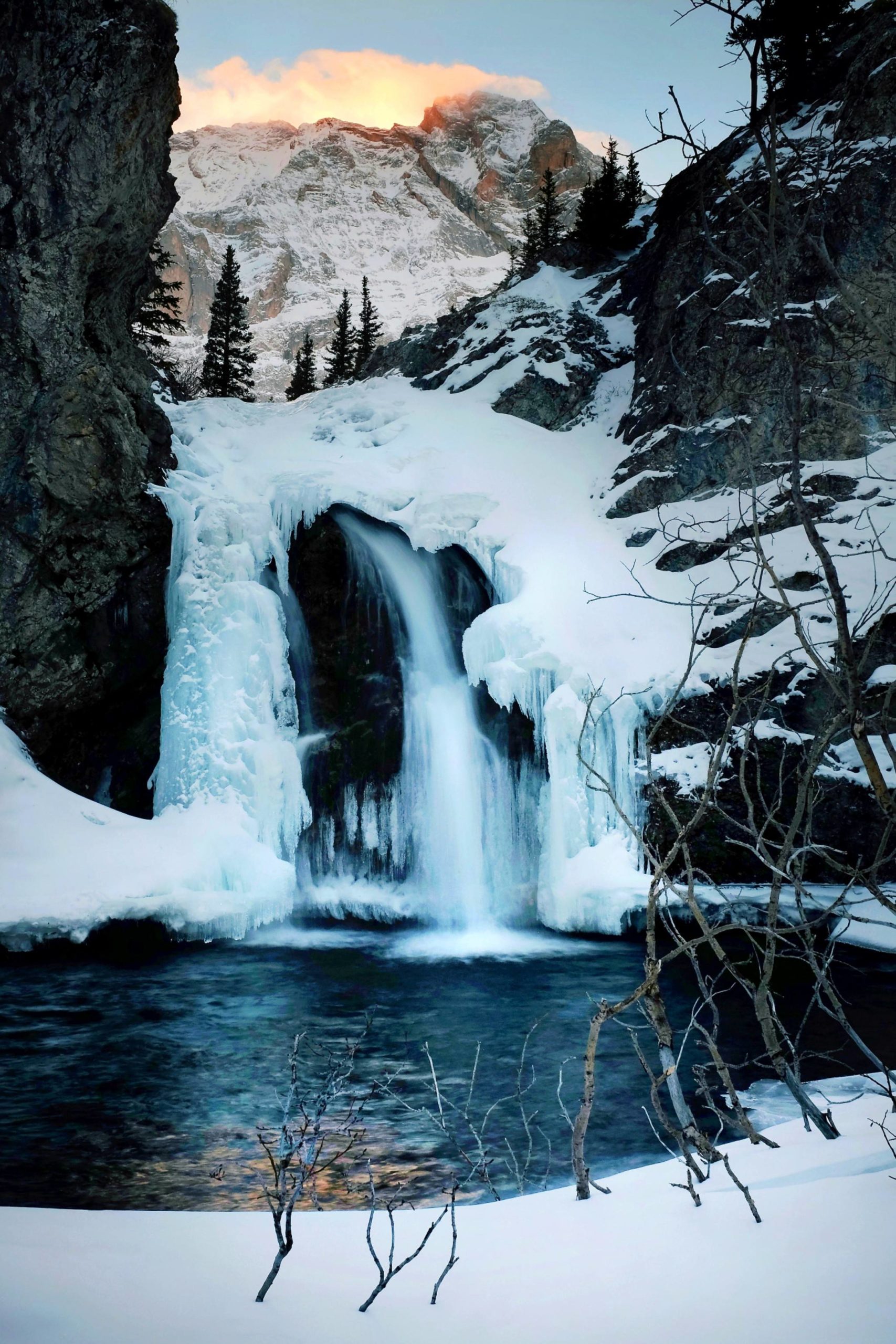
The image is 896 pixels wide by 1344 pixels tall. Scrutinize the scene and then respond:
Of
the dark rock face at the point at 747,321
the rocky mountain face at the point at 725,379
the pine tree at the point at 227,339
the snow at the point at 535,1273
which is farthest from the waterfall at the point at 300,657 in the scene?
the pine tree at the point at 227,339

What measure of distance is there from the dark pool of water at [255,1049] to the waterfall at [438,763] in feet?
6.10

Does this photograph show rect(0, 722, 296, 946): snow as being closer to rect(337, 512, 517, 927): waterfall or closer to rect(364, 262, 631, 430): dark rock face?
rect(337, 512, 517, 927): waterfall

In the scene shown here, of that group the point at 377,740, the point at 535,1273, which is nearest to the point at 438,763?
the point at 377,740

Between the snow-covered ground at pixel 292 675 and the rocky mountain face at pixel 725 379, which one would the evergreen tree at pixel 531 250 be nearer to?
the rocky mountain face at pixel 725 379

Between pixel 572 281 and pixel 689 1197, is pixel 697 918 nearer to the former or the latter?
pixel 689 1197

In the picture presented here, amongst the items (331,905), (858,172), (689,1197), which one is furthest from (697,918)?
(858,172)

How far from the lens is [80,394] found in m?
14.0

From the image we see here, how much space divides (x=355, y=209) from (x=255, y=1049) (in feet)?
344

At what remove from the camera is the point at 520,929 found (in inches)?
545

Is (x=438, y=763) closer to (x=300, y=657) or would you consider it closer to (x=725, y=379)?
(x=300, y=657)

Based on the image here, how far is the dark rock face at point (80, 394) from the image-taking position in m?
13.2

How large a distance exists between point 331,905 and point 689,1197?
41.3 feet

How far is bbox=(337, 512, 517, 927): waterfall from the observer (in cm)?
1443

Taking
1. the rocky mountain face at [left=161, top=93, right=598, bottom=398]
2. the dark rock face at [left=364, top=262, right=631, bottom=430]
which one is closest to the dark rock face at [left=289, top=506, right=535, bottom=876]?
the dark rock face at [left=364, top=262, right=631, bottom=430]
